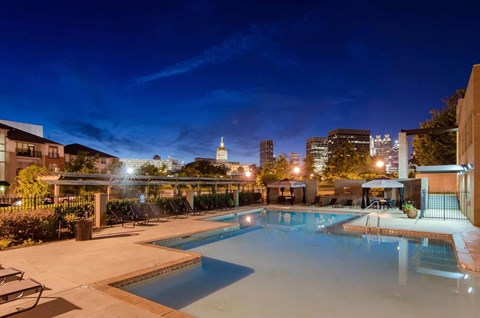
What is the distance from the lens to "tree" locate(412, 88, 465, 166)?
3173 cm

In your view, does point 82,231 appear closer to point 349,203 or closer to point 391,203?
point 349,203

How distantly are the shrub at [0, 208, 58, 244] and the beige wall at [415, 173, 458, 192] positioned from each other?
29.0m

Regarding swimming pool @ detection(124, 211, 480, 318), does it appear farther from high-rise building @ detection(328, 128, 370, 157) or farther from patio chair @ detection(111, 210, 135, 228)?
high-rise building @ detection(328, 128, 370, 157)

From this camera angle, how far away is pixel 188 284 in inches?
264

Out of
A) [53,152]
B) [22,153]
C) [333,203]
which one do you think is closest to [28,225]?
[333,203]

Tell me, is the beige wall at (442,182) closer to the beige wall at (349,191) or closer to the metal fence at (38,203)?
the beige wall at (349,191)

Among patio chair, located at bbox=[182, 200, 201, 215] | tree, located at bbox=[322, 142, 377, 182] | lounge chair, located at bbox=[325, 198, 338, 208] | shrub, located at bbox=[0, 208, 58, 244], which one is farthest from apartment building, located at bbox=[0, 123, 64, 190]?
tree, located at bbox=[322, 142, 377, 182]

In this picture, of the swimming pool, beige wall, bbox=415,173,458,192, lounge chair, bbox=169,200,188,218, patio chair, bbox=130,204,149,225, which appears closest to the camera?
the swimming pool

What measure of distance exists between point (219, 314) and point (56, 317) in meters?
2.54

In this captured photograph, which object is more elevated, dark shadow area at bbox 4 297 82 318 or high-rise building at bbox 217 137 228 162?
high-rise building at bbox 217 137 228 162

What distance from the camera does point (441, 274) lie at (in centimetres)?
766

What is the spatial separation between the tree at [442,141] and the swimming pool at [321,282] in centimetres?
2564

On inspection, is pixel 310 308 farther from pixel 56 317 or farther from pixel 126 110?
pixel 126 110

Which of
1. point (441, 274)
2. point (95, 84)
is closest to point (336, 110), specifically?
point (95, 84)
